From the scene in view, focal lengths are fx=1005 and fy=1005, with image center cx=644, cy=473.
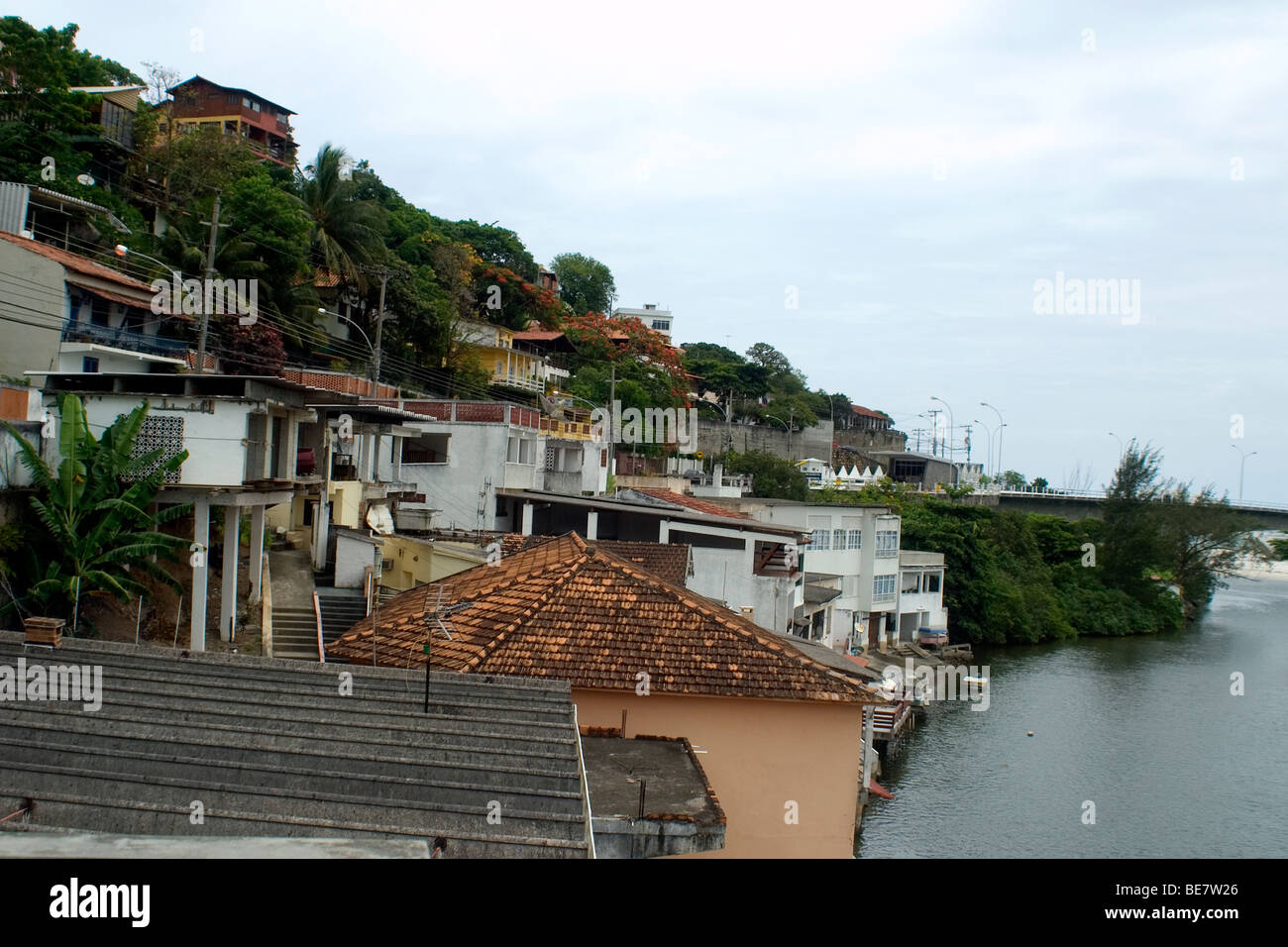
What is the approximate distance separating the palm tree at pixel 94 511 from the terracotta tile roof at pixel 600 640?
2659 millimetres

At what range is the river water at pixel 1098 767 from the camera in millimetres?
23984

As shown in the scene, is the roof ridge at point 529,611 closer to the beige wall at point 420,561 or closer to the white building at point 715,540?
the beige wall at point 420,561

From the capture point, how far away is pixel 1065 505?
67188 mm

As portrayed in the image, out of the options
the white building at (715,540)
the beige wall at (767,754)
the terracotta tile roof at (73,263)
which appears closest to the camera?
the beige wall at (767,754)

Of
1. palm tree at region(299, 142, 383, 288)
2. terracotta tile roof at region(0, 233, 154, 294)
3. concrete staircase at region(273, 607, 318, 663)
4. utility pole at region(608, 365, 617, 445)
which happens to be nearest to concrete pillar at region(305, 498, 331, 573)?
concrete staircase at region(273, 607, 318, 663)

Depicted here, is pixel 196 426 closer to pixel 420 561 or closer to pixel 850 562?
pixel 420 561

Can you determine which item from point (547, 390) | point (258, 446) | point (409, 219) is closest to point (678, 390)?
point (547, 390)

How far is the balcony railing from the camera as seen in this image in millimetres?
20875

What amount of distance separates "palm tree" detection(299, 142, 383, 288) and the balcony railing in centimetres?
1155

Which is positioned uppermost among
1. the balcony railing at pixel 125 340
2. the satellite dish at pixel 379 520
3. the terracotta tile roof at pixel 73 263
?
the terracotta tile roof at pixel 73 263

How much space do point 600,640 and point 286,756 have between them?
518 centimetres

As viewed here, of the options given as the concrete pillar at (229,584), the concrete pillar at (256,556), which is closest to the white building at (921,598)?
the concrete pillar at (256,556)
